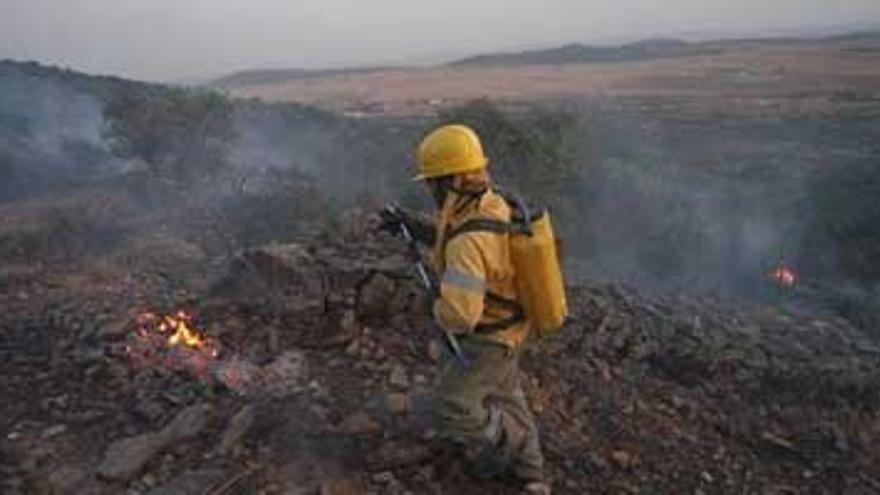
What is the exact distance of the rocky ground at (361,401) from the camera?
5.01 m

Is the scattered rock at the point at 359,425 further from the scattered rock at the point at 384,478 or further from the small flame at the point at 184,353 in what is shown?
the small flame at the point at 184,353

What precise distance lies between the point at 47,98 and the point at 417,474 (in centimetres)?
2831

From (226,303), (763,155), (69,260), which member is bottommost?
(763,155)

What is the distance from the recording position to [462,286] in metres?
4.01

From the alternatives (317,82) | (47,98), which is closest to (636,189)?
(47,98)

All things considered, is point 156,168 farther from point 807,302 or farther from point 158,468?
point 158,468

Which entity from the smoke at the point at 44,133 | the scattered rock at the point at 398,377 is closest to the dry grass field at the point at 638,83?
the smoke at the point at 44,133

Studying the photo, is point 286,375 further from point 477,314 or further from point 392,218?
point 477,314

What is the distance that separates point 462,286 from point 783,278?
38.9 feet

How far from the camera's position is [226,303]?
655cm

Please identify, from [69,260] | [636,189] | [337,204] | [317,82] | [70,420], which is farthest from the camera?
[317,82]

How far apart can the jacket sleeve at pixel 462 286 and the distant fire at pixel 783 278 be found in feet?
37.9

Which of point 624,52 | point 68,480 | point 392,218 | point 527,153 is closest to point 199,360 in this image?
point 68,480

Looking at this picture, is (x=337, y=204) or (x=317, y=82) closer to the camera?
(x=337, y=204)
